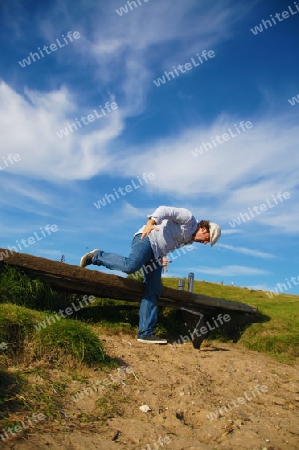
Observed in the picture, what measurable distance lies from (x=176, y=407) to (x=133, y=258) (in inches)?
103

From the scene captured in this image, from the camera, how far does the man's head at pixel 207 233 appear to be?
20.2ft

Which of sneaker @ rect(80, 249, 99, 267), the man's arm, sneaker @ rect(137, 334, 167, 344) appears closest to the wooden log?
sneaker @ rect(80, 249, 99, 267)

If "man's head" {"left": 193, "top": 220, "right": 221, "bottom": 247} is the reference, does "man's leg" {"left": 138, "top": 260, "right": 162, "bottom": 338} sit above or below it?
below

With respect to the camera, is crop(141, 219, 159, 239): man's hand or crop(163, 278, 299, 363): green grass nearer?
crop(141, 219, 159, 239): man's hand

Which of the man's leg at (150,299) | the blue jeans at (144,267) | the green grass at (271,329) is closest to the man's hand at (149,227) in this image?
the blue jeans at (144,267)

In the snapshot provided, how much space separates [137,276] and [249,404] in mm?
4371

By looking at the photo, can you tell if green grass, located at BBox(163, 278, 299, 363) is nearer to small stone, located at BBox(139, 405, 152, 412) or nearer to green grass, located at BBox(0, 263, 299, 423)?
green grass, located at BBox(0, 263, 299, 423)

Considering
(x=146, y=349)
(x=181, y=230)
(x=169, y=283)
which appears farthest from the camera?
(x=169, y=283)

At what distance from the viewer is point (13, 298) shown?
5.89 meters

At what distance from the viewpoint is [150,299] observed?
260 inches

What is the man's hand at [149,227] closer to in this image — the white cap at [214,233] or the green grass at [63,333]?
the white cap at [214,233]

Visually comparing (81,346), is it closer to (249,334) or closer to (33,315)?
(33,315)

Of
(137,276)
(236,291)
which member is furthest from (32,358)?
(236,291)

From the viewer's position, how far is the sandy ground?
3.06 metres
